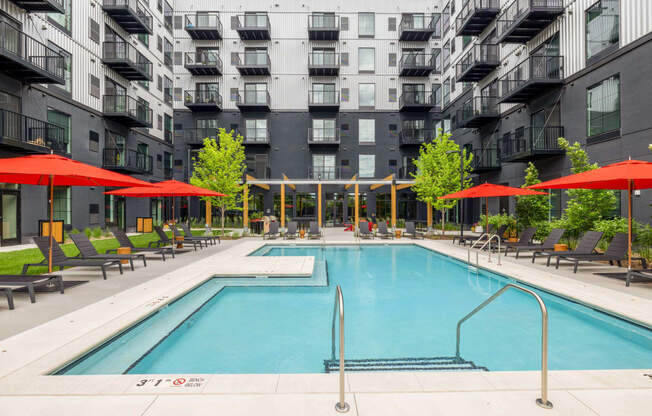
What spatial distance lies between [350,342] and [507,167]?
54.9 ft

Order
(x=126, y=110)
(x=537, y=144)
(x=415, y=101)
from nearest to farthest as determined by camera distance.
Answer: (x=537, y=144)
(x=126, y=110)
(x=415, y=101)

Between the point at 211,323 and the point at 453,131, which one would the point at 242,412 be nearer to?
the point at 211,323

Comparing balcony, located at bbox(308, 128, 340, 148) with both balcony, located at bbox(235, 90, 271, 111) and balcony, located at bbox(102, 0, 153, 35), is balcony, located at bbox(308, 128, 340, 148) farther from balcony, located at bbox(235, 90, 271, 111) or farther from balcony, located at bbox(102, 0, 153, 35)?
balcony, located at bbox(102, 0, 153, 35)

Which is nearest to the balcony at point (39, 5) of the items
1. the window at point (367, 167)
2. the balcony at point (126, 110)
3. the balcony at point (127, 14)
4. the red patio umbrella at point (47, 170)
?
the balcony at point (127, 14)

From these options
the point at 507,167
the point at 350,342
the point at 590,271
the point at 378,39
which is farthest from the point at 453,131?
the point at 350,342

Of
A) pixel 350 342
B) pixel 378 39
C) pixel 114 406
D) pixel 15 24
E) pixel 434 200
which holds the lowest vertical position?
pixel 350 342

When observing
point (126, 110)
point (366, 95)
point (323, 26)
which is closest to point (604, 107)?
point (366, 95)

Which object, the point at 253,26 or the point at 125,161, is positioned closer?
the point at 125,161

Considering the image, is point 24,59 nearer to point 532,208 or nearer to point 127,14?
point 127,14

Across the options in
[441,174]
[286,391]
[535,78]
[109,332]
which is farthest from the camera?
[441,174]

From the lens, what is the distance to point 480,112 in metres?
19.5

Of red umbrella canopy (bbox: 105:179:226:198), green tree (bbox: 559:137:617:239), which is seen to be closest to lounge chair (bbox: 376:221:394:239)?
green tree (bbox: 559:137:617:239)

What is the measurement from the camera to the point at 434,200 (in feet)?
55.6

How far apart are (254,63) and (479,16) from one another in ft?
52.7
